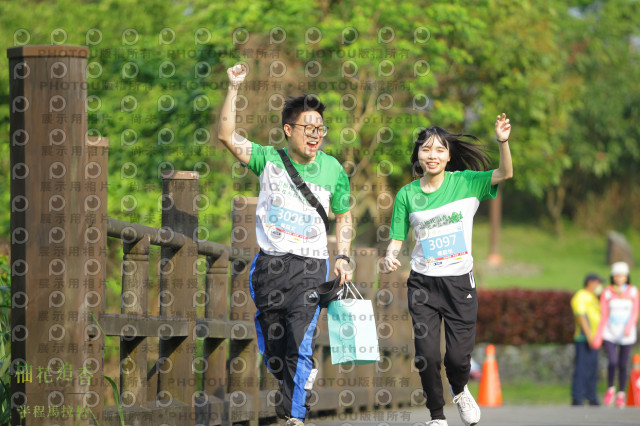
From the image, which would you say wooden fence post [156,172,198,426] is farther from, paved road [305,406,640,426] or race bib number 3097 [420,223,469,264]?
paved road [305,406,640,426]

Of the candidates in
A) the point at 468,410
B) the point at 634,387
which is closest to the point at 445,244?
the point at 468,410

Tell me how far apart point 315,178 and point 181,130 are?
750cm

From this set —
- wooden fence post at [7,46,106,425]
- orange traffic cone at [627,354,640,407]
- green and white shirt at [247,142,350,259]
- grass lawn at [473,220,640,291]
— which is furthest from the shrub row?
wooden fence post at [7,46,106,425]

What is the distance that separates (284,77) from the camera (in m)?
14.2

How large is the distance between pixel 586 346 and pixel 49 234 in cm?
1003

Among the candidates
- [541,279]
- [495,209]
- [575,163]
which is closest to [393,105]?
[541,279]

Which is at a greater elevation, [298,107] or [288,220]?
[298,107]

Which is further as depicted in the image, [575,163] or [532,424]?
[575,163]

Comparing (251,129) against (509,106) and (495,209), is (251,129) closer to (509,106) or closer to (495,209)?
(509,106)

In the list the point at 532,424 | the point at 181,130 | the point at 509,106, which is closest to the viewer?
the point at 532,424

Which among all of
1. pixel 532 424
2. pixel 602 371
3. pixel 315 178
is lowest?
pixel 602 371

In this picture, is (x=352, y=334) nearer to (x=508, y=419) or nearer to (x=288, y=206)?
(x=288, y=206)

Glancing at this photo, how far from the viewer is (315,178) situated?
231 inches

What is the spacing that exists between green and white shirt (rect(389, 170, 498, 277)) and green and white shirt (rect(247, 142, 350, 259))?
566 mm
